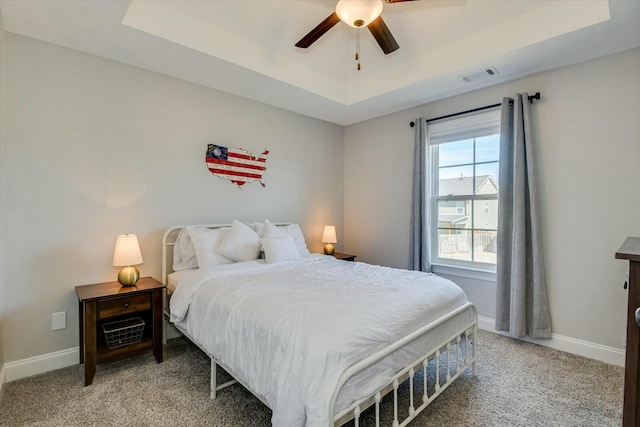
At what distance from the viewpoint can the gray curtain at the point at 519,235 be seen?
112 inches

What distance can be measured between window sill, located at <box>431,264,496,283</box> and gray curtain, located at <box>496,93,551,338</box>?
23 cm

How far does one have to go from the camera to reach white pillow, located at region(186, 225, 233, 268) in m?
2.83

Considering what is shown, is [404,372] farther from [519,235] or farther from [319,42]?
[319,42]

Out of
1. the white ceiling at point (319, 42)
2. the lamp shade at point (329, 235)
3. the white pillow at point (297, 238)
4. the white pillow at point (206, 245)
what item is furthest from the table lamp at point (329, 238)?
the white ceiling at point (319, 42)

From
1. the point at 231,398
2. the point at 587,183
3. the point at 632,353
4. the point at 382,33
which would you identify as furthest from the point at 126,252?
the point at 587,183

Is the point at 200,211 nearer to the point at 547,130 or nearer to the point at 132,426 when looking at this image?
the point at 132,426

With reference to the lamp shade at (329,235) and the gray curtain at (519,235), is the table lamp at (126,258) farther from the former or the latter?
the gray curtain at (519,235)

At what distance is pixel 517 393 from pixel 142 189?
341cm

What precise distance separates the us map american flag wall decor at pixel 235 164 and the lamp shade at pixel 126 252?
1.12 m

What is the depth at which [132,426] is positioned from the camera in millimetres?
1805

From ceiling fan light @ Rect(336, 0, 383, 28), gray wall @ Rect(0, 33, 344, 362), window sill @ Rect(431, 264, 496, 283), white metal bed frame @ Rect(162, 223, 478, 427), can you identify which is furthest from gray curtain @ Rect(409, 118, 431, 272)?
gray wall @ Rect(0, 33, 344, 362)

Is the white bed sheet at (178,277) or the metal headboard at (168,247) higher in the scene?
the metal headboard at (168,247)

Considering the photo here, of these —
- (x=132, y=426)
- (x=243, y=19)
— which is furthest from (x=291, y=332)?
(x=243, y=19)

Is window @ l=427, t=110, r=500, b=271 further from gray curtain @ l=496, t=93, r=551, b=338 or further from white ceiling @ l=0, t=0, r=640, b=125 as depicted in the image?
white ceiling @ l=0, t=0, r=640, b=125
